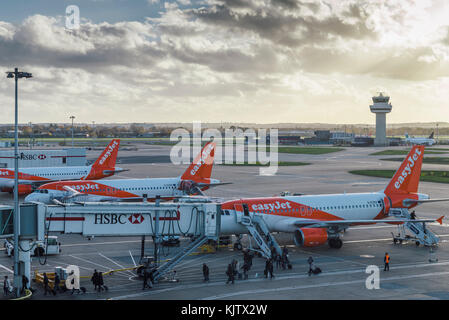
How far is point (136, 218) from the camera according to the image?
3612 centimetres

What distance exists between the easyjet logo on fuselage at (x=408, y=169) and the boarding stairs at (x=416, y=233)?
312cm

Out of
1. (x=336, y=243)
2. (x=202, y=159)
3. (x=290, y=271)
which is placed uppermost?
(x=202, y=159)

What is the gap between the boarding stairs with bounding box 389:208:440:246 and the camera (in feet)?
161

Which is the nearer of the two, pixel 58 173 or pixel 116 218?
pixel 116 218

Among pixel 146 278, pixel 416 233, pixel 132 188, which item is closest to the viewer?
pixel 146 278

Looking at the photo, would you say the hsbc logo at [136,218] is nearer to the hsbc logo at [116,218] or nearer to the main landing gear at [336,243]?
the hsbc logo at [116,218]

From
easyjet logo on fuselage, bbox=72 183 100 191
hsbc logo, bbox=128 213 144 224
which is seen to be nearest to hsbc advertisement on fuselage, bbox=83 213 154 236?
hsbc logo, bbox=128 213 144 224

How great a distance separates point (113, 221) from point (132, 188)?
30378mm

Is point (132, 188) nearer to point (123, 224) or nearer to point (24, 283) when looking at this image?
point (123, 224)

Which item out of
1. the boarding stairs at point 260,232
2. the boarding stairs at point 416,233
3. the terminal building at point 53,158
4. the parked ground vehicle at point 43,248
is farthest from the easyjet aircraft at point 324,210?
the terminal building at point 53,158

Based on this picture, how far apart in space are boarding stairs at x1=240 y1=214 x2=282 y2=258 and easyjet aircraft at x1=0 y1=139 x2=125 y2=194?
43.5 m

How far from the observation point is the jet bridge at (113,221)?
34406 millimetres

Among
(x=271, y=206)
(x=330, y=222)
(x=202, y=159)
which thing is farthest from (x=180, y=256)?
(x=202, y=159)

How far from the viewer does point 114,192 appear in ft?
213
